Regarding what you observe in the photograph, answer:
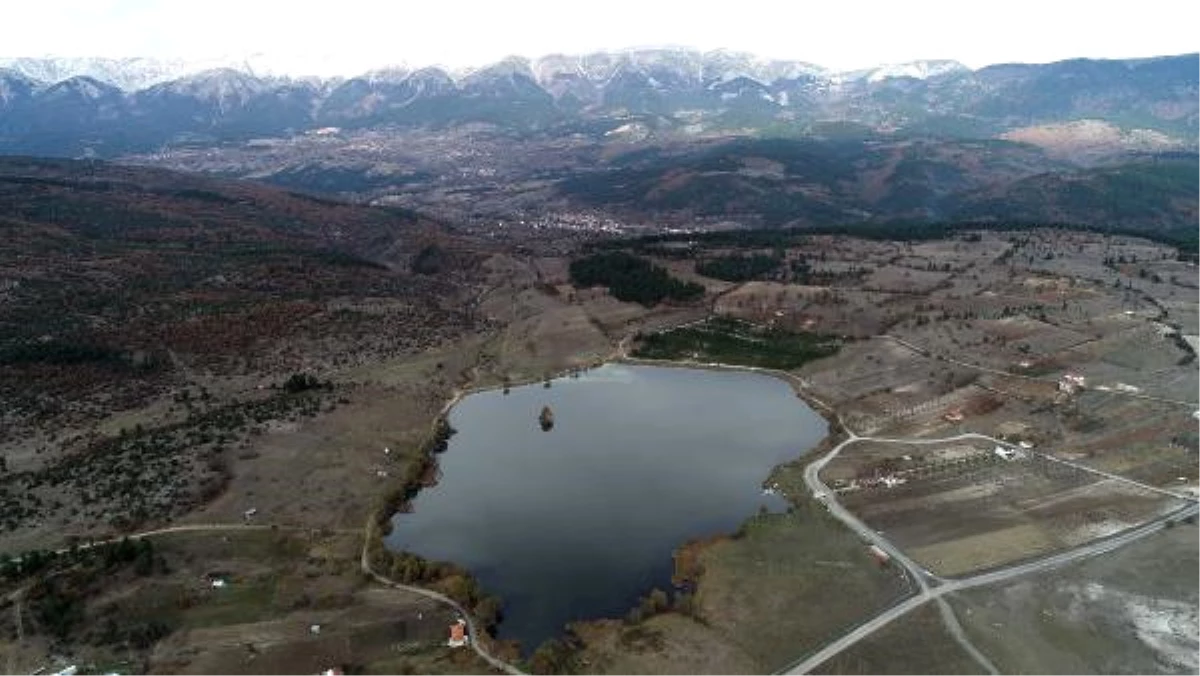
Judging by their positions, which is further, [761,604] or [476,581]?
[476,581]

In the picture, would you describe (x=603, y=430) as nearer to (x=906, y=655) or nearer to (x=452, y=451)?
(x=452, y=451)

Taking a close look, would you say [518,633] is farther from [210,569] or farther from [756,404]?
[756,404]

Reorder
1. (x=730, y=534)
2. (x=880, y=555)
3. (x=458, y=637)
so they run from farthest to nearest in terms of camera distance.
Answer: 1. (x=730, y=534)
2. (x=880, y=555)
3. (x=458, y=637)

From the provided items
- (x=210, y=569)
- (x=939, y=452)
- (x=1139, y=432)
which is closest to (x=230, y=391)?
(x=210, y=569)

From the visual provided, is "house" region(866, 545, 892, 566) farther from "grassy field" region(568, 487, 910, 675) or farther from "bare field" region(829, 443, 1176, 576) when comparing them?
"bare field" region(829, 443, 1176, 576)

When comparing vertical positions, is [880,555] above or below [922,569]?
above

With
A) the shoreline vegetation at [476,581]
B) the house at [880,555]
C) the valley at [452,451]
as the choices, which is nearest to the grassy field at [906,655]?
the valley at [452,451]

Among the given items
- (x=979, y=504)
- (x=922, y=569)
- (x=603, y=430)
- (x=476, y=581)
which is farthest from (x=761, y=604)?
(x=603, y=430)

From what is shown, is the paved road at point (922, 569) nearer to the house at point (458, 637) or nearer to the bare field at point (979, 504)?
the bare field at point (979, 504)
